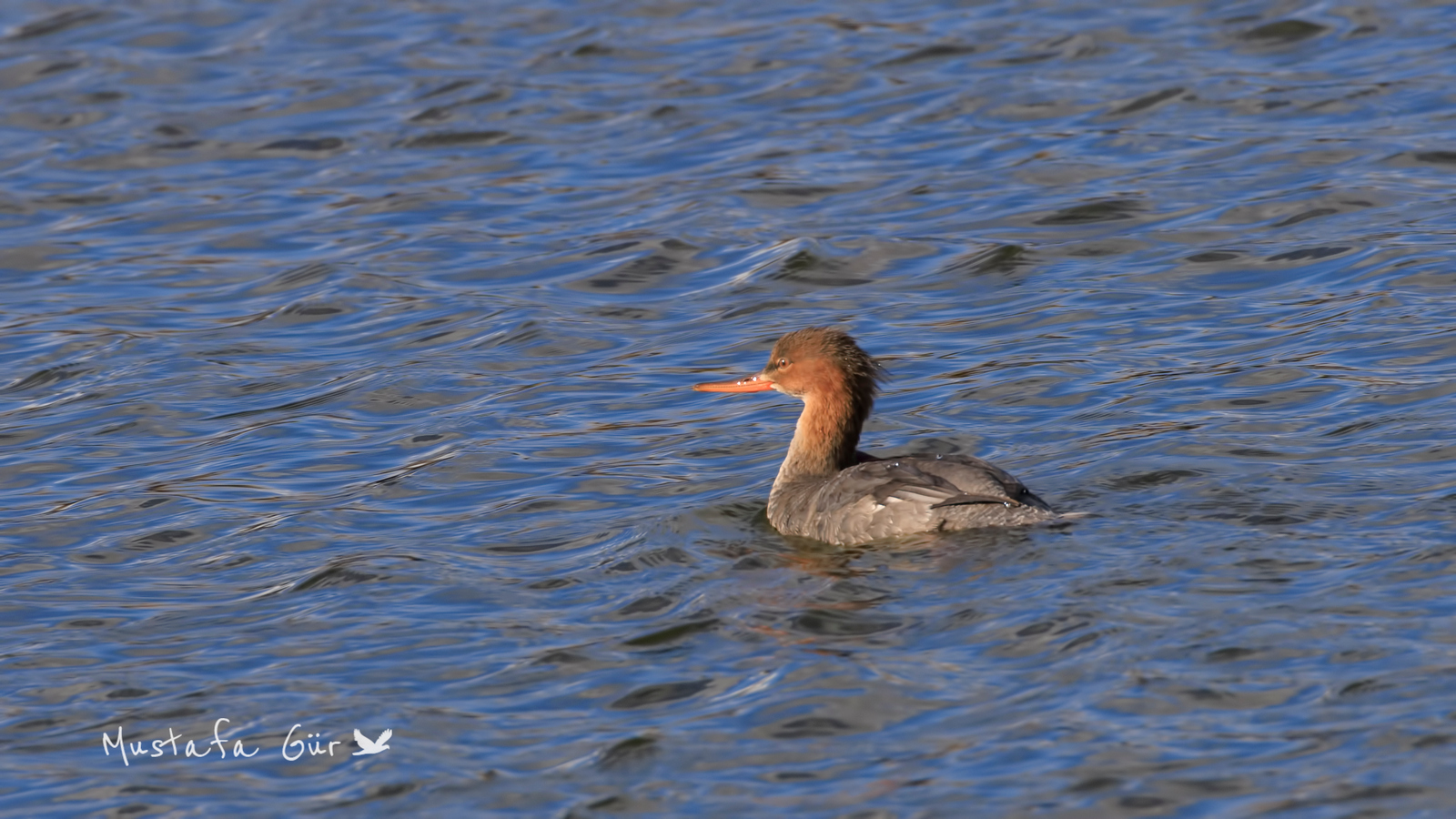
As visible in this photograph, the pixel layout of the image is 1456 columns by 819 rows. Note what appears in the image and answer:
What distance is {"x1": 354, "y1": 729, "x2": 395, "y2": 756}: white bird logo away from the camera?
25.3 feet

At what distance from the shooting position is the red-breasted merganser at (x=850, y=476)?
9.38 m

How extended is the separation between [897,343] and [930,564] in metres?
3.98

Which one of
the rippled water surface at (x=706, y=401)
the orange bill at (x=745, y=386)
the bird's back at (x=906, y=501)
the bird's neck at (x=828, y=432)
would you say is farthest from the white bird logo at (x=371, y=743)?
the orange bill at (x=745, y=386)

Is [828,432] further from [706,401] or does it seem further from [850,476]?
[706,401]

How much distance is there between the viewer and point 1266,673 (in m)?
7.57

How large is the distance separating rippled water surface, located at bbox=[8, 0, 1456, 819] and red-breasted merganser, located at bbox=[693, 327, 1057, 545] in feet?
0.90

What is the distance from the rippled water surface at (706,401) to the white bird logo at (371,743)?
0.16ft

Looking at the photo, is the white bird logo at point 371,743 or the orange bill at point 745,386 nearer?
the white bird logo at point 371,743

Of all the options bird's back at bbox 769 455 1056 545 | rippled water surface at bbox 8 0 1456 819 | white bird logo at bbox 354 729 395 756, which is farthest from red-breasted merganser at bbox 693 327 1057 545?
white bird logo at bbox 354 729 395 756

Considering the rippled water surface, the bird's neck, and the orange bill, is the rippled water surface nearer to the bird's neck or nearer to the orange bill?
the bird's neck

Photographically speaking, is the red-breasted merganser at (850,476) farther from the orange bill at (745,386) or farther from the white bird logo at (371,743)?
the white bird logo at (371,743)

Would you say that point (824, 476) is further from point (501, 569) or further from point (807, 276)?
point (807, 276)

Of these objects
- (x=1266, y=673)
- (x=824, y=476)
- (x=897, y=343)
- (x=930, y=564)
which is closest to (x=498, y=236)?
(x=897, y=343)

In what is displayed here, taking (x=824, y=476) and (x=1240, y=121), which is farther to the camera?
(x=1240, y=121)
